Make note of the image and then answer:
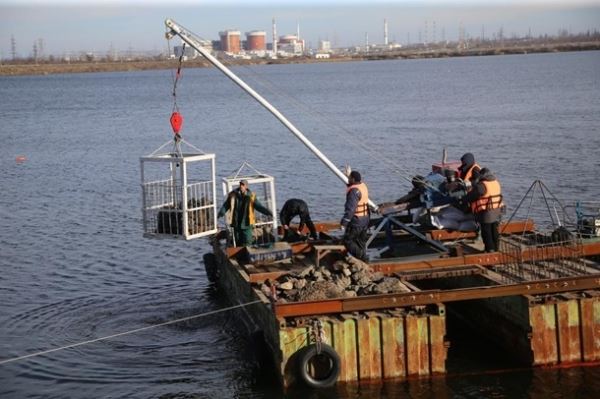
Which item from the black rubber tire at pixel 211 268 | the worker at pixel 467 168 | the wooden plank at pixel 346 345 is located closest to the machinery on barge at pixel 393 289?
the wooden plank at pixel 346 345

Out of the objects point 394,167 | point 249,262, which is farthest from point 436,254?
point 394,167

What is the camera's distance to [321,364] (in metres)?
15.3

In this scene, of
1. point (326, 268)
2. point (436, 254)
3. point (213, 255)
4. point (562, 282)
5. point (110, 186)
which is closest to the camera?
point (562, 282)

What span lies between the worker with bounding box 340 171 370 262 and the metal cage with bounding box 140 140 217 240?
10.1ft

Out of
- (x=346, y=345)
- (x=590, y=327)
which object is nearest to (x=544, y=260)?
(x=590, y=327)

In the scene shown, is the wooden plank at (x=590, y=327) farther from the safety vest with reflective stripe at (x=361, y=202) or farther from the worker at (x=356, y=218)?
the safety vest with reflective stripe at (x=361, y=202)

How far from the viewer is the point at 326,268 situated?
1753 cm

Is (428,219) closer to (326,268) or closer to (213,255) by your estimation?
(326,268)

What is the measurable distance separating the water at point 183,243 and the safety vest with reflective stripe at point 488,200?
254 cm

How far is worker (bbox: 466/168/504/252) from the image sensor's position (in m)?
18.3

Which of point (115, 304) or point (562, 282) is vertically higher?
point (562, 282)

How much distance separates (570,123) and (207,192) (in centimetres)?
4262

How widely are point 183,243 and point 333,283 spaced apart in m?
12.6

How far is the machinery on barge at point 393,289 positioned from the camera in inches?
599
